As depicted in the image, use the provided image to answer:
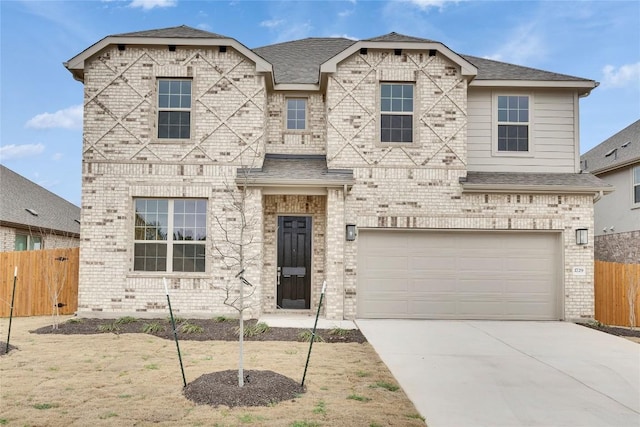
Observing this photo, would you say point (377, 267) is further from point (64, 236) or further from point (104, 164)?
point (64, 236)

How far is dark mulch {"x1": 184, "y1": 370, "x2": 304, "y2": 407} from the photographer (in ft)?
17.8

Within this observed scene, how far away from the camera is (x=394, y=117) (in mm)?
12203

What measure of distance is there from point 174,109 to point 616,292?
11.5 m

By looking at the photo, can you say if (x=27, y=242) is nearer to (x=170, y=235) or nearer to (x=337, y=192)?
(x=170, y=235)

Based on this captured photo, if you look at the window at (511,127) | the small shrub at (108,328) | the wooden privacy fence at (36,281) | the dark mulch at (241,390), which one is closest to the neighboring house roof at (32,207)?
the wooden privacy fence at (36,281)

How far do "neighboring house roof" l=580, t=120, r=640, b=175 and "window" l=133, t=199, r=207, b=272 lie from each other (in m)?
14.4

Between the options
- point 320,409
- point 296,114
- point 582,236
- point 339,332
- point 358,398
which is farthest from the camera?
point 296,114

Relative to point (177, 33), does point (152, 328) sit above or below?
below

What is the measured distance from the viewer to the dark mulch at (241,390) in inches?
214

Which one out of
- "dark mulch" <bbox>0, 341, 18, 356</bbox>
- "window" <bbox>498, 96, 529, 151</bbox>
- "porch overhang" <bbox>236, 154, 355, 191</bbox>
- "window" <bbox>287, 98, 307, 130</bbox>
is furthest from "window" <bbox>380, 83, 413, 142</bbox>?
"dark mulch" <bbox>0, 341, 18, 356</bbox>

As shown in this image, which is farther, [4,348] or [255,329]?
[255,329]

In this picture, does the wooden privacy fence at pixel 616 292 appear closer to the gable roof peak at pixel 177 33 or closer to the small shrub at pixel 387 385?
the small shrub at pixel 387 385

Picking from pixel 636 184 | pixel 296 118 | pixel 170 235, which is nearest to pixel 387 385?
pixel 170 235

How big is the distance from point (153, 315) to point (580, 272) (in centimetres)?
995
